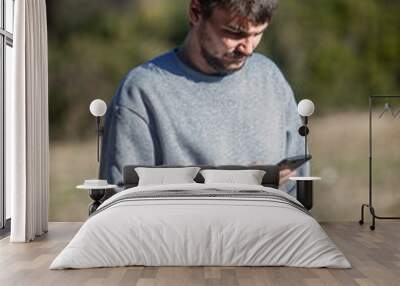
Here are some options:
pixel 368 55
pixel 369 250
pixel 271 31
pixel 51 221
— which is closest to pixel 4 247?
pixel 51 221

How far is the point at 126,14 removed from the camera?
27.0 feet

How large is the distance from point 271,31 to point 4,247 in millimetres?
4184

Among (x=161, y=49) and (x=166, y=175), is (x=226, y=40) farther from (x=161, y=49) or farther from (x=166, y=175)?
(x=166, y=175)

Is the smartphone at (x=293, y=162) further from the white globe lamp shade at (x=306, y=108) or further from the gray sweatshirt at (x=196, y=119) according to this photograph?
the white globe lamp shade at (x=306, y=108)

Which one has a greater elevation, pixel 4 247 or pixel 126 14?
pixel 126 14

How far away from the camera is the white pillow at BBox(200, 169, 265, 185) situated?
725 centimetres

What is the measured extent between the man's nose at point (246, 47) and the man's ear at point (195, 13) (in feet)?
2.04

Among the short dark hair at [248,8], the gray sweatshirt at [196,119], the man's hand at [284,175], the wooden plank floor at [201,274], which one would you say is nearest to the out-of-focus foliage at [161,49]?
the short dark hair at [248,8]

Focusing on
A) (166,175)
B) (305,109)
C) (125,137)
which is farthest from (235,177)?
(125,137)

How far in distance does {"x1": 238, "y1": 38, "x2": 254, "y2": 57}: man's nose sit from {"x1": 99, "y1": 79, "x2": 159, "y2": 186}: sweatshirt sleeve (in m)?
1.39

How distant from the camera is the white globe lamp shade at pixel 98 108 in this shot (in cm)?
781

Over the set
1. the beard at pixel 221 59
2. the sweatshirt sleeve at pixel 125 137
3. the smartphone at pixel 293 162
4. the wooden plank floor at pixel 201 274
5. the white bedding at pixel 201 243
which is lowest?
the wooden plank floor at pixel 201 274

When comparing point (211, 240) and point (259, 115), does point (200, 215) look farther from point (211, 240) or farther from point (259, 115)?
point (259, 115)

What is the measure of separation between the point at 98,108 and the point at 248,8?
7.33ft
